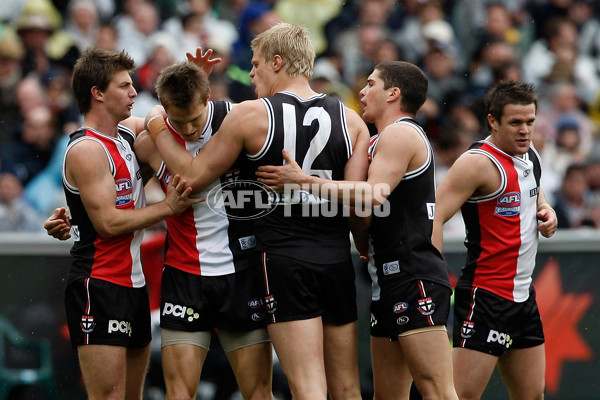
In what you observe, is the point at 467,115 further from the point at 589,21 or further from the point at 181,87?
the point at 181,87

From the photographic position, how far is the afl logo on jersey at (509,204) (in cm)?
589

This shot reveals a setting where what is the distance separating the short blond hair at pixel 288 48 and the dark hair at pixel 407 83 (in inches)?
21.4

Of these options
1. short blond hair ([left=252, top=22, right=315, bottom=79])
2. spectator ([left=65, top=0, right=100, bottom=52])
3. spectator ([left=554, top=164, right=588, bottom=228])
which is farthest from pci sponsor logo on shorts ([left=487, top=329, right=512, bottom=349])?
spectator ([left=65, top=0, right=100, bottom=52])

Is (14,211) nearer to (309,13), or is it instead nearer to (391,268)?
(309,13)

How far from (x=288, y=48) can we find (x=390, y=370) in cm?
223

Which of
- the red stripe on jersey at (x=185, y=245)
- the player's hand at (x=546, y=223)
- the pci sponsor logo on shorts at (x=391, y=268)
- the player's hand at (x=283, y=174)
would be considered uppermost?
the player's hand at (x=283, y=174)

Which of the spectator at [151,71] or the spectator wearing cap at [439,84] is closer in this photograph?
the spectator at [151,71]

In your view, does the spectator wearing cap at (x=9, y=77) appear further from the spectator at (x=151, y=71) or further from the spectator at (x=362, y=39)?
the spectator at (x=362, y=39)

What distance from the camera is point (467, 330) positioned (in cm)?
589

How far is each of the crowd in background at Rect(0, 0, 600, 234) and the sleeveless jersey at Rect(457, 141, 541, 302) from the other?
8.83 feet

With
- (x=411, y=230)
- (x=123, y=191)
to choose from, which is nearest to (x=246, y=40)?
(x=123, y=191)

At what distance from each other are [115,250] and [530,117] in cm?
297

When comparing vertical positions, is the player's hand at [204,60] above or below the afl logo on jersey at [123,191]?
above

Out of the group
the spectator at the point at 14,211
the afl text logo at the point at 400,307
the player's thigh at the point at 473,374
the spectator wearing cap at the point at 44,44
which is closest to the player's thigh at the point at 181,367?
the afl text logo at the point at 400,307
